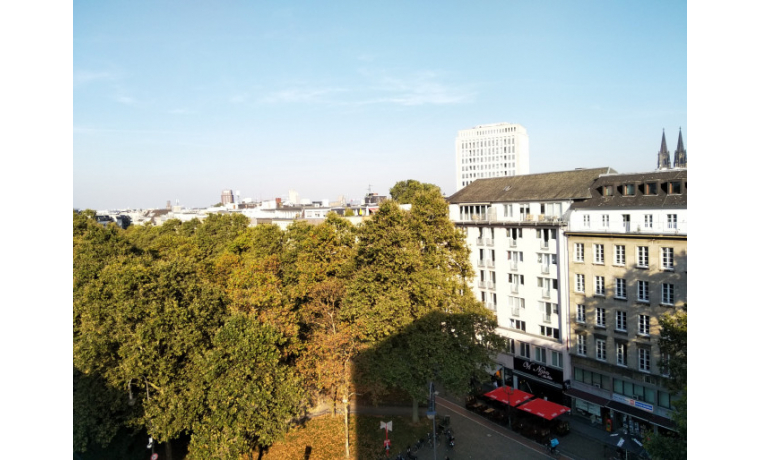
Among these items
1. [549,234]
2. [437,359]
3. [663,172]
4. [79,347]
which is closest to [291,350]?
[437,359]

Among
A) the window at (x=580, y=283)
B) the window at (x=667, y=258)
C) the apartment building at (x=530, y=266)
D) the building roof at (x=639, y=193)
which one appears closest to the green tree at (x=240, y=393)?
the apartment building at (x=530, y=266)

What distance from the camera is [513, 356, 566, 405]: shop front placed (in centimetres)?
4169

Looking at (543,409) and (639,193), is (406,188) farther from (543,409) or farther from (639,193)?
(543,409)

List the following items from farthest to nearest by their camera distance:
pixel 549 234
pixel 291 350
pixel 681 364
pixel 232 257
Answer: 1. pixel 232 257
2. pixel 549 234
3. pixel 291 350
4. pixel 681 364

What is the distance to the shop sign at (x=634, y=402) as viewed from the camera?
35.0 metres

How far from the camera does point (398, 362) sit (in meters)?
A: 32.2

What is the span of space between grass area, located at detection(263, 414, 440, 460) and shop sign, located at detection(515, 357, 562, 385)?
12567 millimetres

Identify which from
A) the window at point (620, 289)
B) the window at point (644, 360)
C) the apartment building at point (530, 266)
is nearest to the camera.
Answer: the window at point (644, 360)

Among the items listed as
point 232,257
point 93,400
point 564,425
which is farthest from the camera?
point 232,257

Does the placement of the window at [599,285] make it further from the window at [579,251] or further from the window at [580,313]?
the window at [579,251]

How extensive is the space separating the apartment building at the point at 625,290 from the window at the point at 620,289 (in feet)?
0.25

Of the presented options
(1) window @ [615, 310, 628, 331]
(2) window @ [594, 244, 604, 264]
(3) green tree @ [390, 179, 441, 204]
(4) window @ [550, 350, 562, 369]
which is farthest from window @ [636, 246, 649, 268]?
(3) green tree @ [390, 179, 441, 204]

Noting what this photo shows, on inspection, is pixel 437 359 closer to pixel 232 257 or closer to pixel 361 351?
pixel 361 351

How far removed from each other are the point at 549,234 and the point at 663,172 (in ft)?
33.2
